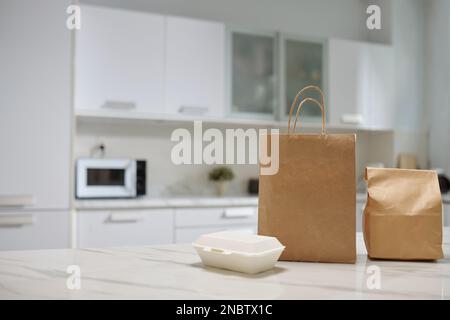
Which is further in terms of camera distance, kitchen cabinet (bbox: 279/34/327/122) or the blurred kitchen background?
kitchen cabinet (bbox: 279/34/327/122)

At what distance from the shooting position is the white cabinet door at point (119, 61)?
8.50 ft

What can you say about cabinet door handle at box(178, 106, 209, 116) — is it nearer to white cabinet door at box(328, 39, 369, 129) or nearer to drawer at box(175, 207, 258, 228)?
drawer at box(175, 207, 258, 228)

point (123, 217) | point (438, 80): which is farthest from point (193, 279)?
point (438, 80)

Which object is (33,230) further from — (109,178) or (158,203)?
(158,203)

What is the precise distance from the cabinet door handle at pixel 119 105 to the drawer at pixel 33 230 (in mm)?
682

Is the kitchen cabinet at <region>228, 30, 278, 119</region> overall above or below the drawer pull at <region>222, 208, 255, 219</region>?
above

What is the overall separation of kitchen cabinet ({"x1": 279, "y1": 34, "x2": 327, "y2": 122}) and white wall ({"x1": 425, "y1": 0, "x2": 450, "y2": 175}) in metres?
1.01

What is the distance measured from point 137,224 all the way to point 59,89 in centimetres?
86

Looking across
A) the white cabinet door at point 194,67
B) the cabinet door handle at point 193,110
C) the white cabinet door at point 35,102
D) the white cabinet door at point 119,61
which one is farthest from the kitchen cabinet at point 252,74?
the white cabinet door at point 35,102

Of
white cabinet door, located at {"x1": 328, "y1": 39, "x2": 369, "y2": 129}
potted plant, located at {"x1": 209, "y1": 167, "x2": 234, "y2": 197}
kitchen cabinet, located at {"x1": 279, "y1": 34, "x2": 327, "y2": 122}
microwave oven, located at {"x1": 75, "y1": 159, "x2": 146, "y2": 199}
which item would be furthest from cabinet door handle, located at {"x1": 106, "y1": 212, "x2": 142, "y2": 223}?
white cabinet door, located at {"x1": 328, "y1": 39, "x2": 369, "y2": 129}

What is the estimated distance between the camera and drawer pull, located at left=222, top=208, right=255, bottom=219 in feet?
8.79

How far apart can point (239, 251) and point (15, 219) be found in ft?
6.07
